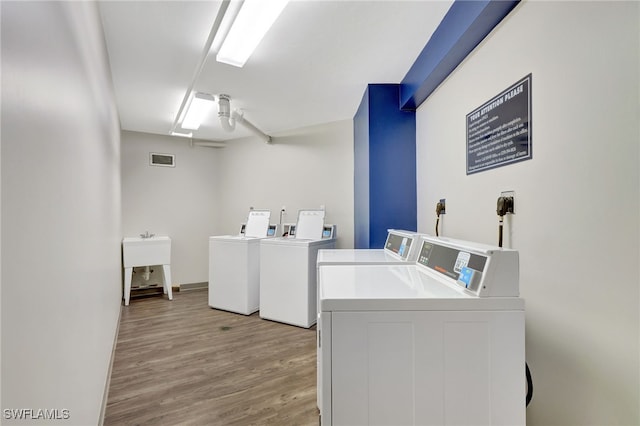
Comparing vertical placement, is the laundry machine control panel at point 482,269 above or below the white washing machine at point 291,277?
above

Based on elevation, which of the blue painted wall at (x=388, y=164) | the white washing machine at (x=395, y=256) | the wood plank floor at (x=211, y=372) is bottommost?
the wood plank floor at (x=211, y=372)

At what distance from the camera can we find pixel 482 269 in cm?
106

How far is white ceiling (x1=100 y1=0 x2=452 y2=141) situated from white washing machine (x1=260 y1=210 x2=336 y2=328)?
1523mm

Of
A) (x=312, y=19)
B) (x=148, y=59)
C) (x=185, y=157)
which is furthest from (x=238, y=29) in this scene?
(x=185, y=157)

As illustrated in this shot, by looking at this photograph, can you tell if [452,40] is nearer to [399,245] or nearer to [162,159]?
[399,245]

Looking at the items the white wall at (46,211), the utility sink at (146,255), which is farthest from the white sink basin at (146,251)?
the white wall at (46,211)

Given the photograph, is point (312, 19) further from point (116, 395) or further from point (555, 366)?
point (116, 395)

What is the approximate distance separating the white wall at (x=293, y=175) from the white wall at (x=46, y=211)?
106 inches

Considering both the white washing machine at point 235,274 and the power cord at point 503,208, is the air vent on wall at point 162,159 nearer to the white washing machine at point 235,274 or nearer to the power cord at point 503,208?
the white washing machine at point 235,274

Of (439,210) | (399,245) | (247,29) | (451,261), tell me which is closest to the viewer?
(451,261)

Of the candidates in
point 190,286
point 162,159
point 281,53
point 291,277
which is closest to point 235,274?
point 291,277

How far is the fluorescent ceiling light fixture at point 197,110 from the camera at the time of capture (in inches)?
122

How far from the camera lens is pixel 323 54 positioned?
7.38 feet

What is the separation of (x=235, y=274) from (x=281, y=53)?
253cm
